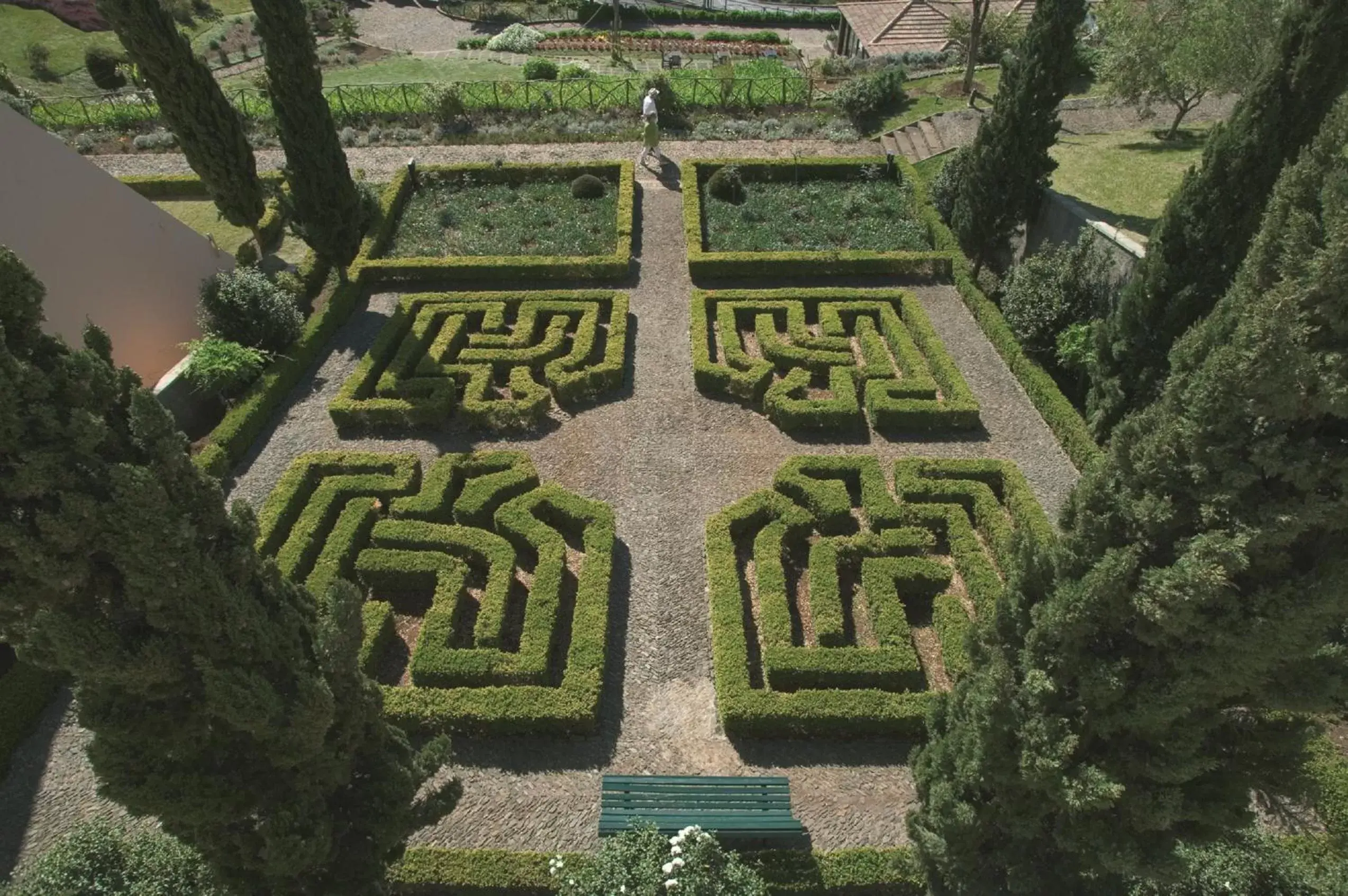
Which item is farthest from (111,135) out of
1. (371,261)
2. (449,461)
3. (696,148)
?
(449,461)

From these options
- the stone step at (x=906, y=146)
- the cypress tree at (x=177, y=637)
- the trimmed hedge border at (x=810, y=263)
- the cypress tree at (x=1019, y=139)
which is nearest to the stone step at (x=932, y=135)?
the stone step at (x=906, y=146)

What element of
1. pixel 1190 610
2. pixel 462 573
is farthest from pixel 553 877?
pixel 1190 610

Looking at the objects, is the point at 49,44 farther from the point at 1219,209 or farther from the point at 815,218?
the point at 1219,209

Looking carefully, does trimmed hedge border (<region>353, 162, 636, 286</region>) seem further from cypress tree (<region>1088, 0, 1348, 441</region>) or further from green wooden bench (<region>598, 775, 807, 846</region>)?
green wooden bench (<region>598, 775, 807, 846</region>)

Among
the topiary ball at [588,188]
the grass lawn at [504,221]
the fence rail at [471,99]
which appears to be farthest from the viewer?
the fence rail at [471,99]

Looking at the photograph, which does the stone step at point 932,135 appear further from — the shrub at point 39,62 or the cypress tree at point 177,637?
the shrub at point 39,62

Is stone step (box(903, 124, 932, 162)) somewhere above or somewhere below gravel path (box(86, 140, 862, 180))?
above

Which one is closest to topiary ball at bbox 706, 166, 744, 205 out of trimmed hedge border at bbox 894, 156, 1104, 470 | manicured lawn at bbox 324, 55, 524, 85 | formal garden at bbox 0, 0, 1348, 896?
formal garden at bbox 0, 0, 1348, 896
